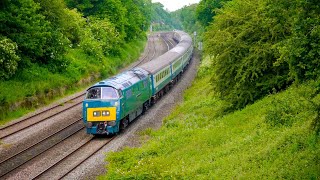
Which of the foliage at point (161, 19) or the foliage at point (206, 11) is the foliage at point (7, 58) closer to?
the foliage at point (206, 11)

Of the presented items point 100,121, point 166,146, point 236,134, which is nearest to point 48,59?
point 100,121

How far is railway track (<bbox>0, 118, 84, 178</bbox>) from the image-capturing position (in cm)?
1756

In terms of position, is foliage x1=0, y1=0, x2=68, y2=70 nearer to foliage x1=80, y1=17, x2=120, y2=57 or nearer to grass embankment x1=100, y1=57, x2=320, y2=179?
foliage x1=80, y1=17, x2=120, y2=57

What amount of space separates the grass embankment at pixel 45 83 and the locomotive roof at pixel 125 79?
7133 mm

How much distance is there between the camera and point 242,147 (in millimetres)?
14453

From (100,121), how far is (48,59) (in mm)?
14244

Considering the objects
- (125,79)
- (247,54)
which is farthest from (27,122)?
(247,54)

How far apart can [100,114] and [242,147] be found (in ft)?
30.6

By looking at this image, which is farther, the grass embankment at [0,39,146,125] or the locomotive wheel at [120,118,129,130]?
the grass embankment at [0,39,146,125]

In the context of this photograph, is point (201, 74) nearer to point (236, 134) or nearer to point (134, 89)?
point (134, 89)

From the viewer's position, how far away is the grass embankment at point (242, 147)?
1190 centimetres

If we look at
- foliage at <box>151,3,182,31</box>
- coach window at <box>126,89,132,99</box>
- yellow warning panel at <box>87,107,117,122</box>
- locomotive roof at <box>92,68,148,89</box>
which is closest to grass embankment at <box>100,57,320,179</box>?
yellow warning panel at <box>87,107,117,122</box>

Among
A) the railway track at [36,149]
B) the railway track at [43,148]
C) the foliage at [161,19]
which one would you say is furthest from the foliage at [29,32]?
the foliage at [161,19]

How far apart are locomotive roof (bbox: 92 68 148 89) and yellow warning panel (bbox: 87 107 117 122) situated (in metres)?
1.34
